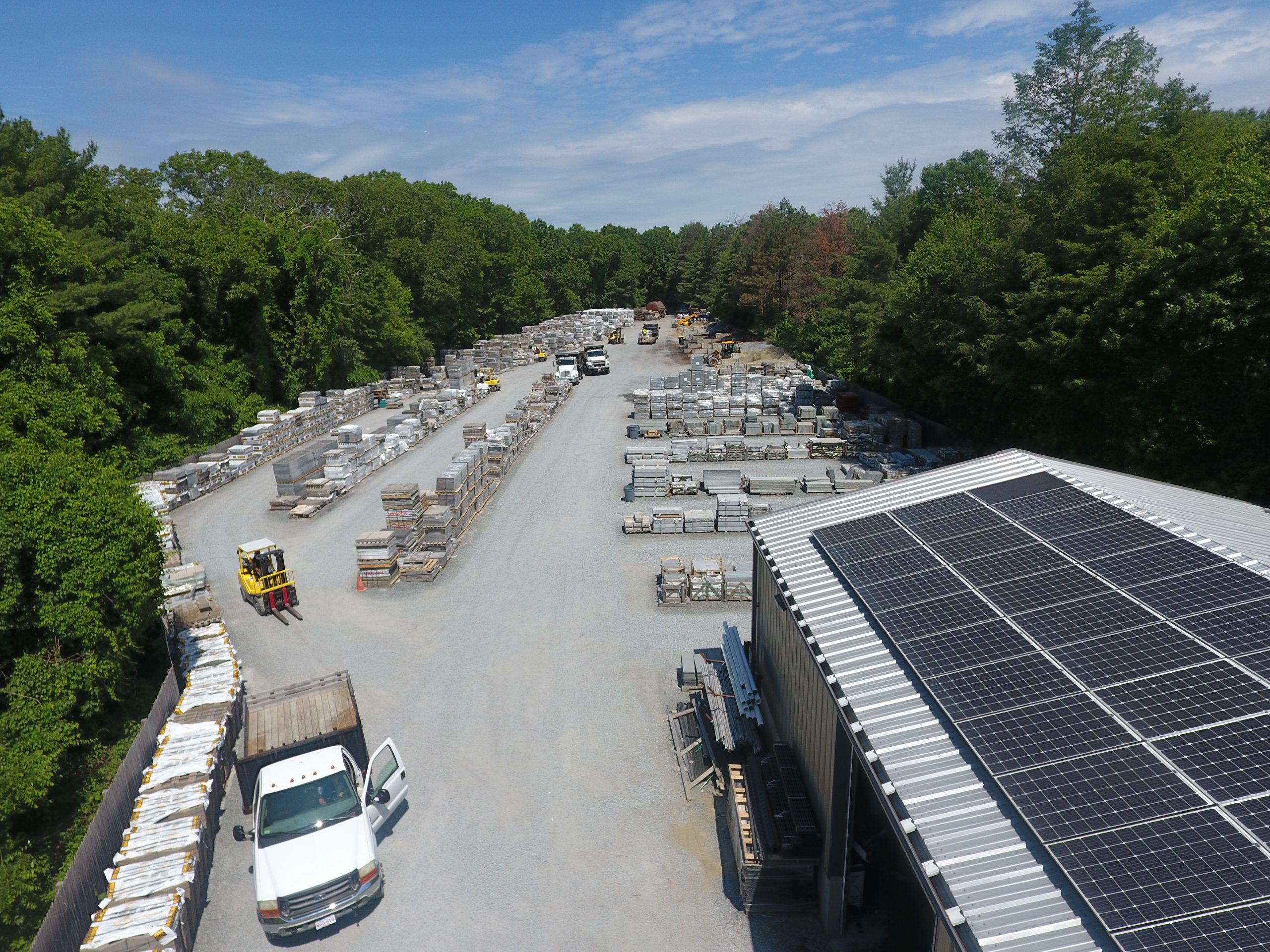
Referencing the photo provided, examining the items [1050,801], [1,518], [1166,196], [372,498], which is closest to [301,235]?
[372,498]

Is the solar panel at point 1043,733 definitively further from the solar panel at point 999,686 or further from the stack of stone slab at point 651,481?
the stack of stone slab at point 651,481

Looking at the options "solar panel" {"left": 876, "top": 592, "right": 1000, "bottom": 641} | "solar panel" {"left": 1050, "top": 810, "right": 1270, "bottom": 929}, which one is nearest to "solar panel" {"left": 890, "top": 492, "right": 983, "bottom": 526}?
"solar panel" {"left": 876, "top": 592, "right": 1000, "bottom": 641}

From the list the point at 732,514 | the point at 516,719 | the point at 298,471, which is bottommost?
the point at 516,719

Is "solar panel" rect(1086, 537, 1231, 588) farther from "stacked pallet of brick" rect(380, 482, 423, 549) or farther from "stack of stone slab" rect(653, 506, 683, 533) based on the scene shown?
"stacked pallet of brick" rect(380, 482, 423, 549)

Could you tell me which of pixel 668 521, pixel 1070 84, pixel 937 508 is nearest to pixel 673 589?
pixel 668 521

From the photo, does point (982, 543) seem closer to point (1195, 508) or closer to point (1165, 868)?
point (1195, 508)

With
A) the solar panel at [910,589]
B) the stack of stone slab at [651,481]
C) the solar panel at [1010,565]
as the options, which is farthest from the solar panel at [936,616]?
the stack of stone slab at [651,481]
